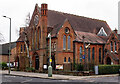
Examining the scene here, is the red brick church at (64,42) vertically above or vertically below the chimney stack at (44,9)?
below

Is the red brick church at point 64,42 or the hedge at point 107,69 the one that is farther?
the red brick church at point 64,42

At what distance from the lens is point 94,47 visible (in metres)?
51.2

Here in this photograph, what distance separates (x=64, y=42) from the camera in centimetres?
4422

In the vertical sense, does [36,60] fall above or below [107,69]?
above

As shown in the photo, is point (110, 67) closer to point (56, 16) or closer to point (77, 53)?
point (77, 53)

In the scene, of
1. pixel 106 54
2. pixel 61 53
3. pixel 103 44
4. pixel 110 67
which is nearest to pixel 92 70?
Answer: pixel 110 67

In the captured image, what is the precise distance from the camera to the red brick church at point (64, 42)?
143 ft

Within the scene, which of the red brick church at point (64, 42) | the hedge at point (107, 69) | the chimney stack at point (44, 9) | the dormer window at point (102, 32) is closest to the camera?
the hedge at point (107, 69)

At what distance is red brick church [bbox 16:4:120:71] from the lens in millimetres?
43625

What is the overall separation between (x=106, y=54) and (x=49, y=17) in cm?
1608

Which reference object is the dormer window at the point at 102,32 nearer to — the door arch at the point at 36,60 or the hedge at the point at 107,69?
the door arch at the point at 36,60

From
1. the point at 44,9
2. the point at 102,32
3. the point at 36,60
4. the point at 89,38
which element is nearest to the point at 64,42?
the point at 44,9

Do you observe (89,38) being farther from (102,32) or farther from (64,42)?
(64,42)

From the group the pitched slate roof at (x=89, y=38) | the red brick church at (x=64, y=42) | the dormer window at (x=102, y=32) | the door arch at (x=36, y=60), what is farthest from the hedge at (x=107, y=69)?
the dormer window at (x=102, y=32)
